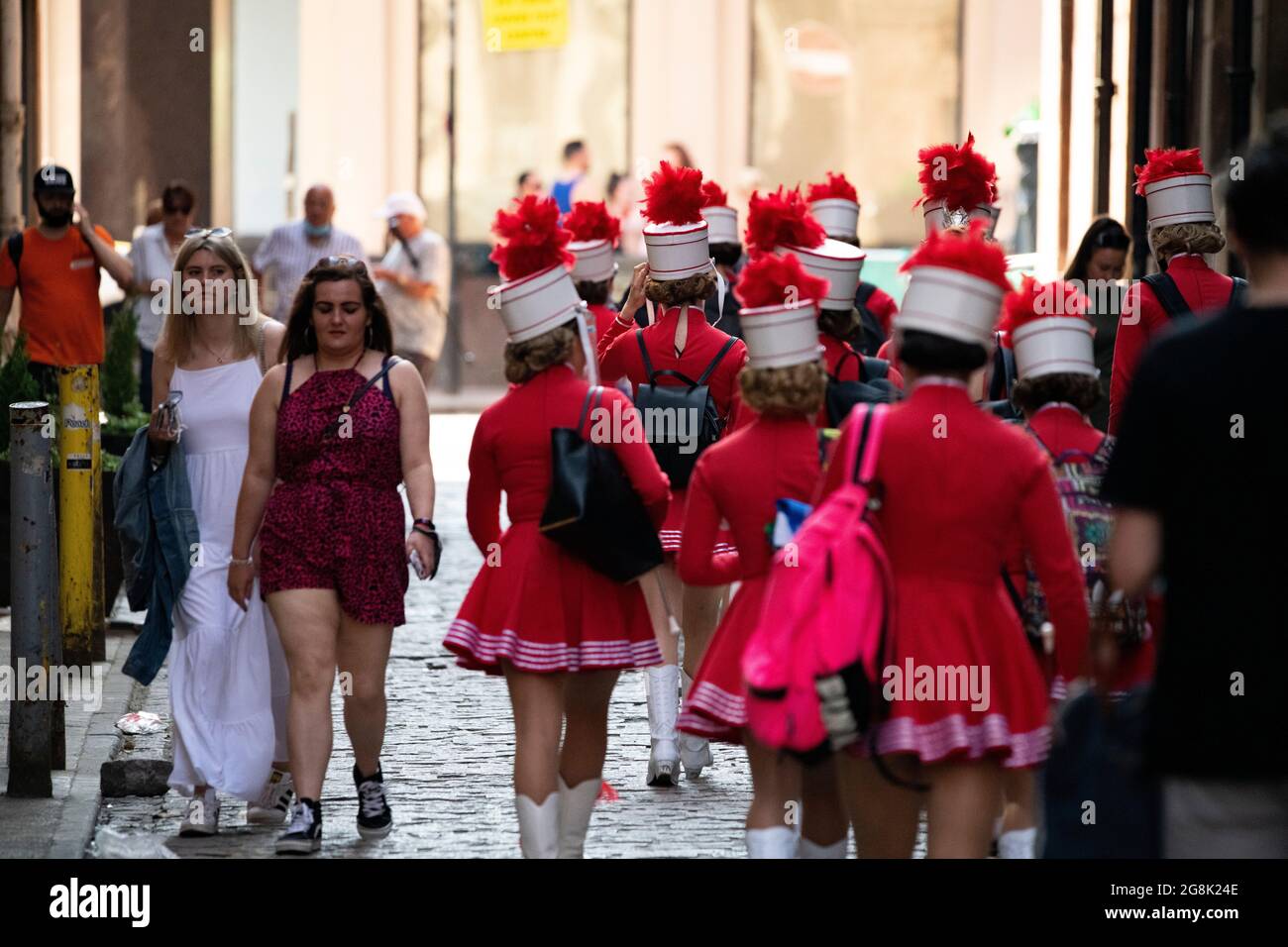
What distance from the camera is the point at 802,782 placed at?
239 inches

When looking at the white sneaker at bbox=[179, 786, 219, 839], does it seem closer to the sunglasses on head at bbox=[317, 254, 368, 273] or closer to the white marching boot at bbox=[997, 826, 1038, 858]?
the sunglasses on head at bbox=[317, 254, 368, 273]

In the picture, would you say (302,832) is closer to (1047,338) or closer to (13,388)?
(1047,338)

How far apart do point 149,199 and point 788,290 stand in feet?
69.9

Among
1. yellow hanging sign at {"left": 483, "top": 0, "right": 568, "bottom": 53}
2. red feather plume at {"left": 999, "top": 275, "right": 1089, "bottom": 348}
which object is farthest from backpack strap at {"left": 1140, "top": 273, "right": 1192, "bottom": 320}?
yellow hanging sign at {"left": 483, "top": 0, "right": 568, "bottom": 53}

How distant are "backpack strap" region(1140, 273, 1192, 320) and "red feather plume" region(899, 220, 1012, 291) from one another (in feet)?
8.77

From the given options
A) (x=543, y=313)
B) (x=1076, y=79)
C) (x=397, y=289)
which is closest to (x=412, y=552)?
(x=543, y=313)

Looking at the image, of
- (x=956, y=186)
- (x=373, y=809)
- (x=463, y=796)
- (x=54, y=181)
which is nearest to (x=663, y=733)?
(x=463, y=796)

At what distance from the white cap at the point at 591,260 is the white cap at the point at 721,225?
0.76 m

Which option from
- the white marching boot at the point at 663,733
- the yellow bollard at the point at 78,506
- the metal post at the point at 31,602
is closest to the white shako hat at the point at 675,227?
the white marching boot at the point at 663,733

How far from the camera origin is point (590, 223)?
9.23 metres

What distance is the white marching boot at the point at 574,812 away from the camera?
6.77 m

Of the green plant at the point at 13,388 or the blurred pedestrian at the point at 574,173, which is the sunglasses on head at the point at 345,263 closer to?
the green plant at the point at 13,388

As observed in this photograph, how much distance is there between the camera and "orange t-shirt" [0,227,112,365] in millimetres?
13727
